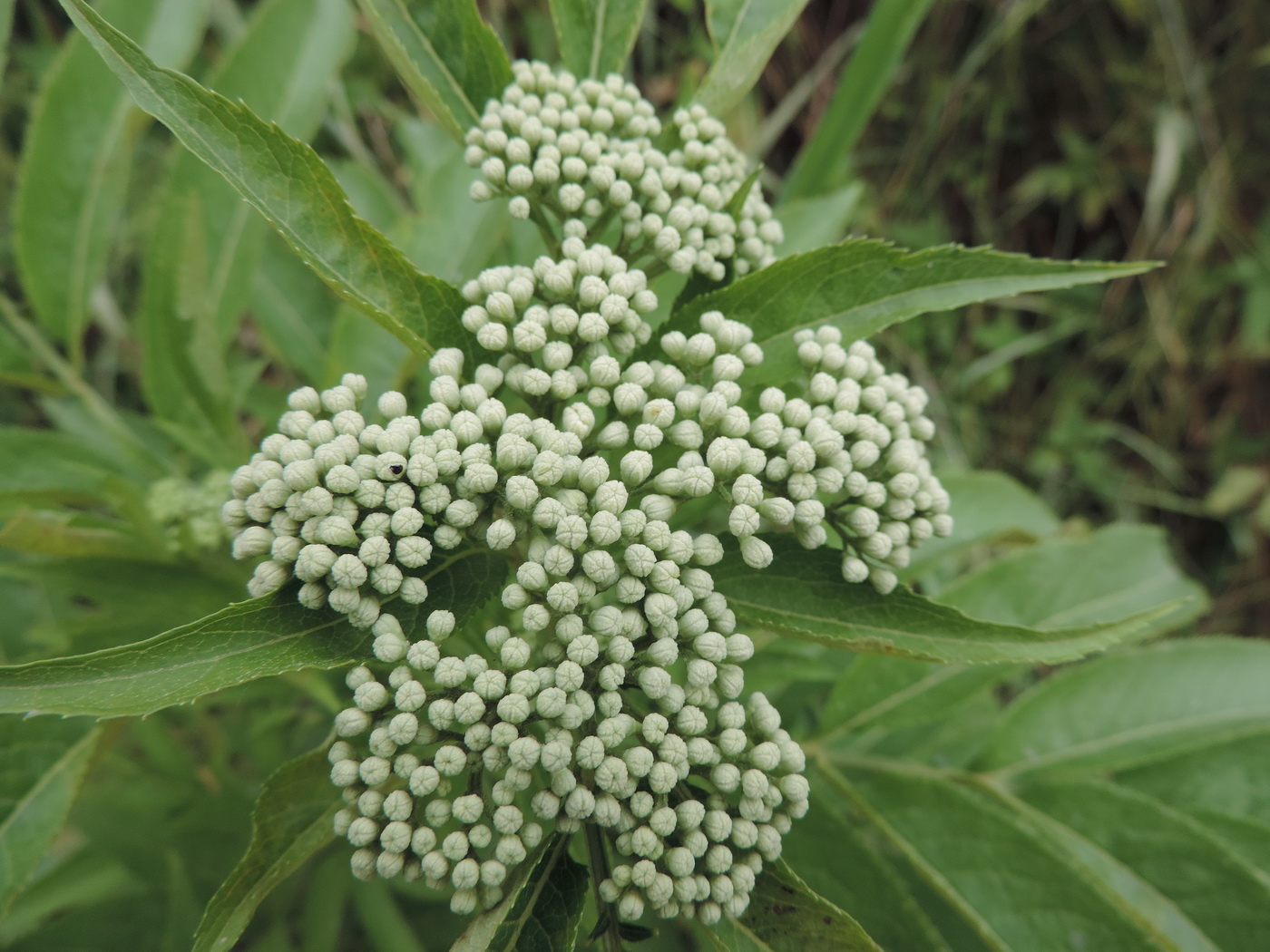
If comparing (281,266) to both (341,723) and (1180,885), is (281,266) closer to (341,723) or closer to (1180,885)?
(341,723)

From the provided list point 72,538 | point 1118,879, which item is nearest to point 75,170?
point 72,538

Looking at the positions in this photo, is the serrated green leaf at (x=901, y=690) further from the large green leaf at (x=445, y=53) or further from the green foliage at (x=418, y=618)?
the large green leaf at (x=445, y=53)

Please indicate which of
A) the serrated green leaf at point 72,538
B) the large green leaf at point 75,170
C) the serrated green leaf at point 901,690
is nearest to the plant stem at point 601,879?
the serrated green leaf at point 901,690

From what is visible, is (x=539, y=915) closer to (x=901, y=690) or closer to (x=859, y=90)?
(x=901, y=690)

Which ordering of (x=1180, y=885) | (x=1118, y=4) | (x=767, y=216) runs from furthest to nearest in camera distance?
1. (x=1118, y=4)
2. (x=1180, y=885)
3. (x=767, y=216)

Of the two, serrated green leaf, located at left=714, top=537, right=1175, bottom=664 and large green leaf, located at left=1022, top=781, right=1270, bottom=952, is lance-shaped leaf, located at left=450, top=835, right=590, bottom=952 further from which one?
large green leaf, located at left=1022, top=781, right=1270, bottom=952

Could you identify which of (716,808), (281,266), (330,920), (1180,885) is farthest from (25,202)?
(1180,885)
